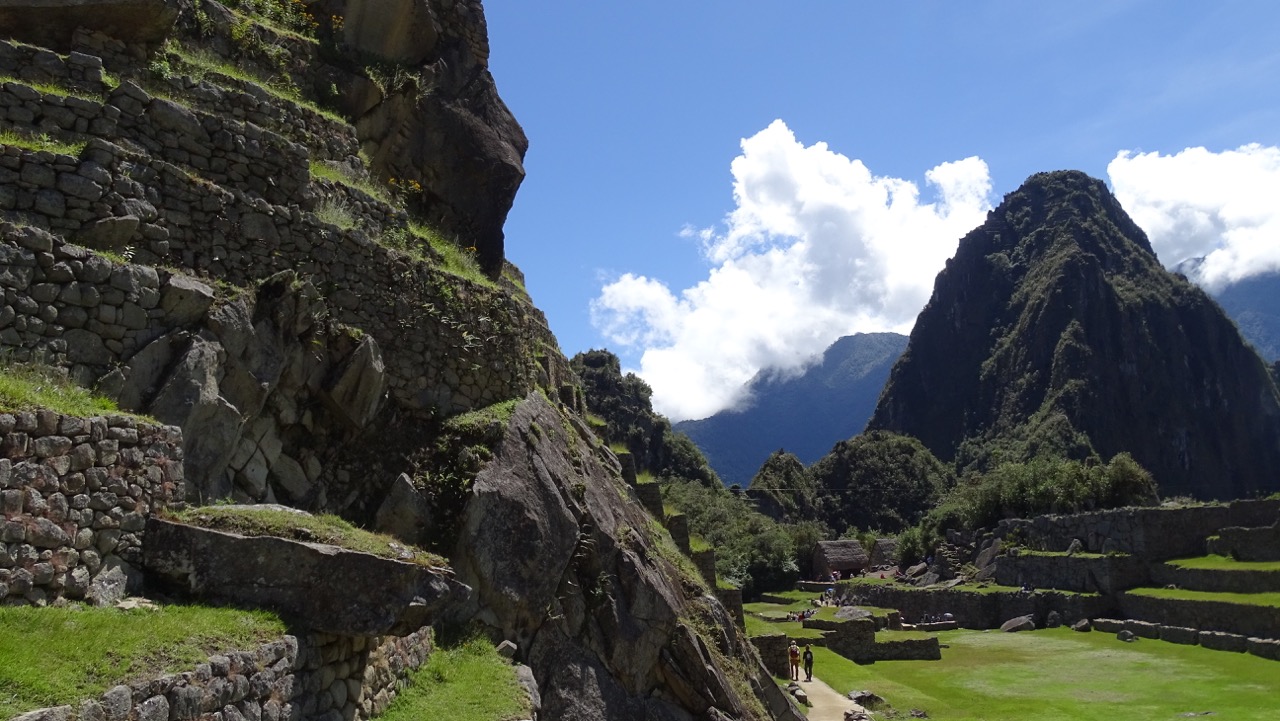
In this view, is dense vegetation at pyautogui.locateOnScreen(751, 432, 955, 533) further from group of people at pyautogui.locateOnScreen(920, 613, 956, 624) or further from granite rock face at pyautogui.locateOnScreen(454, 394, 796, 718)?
granite rock face at pyautogui.locateOnScreen(454, 394, 796, 718)

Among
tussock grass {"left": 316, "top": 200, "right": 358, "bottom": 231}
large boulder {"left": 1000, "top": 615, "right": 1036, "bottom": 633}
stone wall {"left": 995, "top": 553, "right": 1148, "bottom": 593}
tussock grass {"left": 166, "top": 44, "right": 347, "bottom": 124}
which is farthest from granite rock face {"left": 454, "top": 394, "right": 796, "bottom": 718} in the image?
stone wall {"left": 995, "top": 553, "right": 1148, "bottom": 593}

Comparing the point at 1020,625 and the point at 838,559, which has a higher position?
the point at 838,559

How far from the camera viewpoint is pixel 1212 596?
31406 millimetres

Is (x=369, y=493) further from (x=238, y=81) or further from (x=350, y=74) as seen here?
(x=350, y=74)

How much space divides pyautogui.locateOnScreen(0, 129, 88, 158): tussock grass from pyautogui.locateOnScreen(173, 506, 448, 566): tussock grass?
3.95 meters

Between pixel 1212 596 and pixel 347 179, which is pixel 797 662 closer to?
pixel 347 179

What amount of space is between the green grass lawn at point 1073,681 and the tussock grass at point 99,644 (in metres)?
18.0

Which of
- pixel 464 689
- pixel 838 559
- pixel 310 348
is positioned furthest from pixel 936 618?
pixel 310 348

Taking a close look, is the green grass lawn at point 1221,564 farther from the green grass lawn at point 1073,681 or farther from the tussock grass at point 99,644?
the tussock grass at point 99,644

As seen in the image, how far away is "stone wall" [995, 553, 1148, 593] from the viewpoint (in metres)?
38.4

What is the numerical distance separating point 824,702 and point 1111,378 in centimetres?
16070

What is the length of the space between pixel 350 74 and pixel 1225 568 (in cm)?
3525

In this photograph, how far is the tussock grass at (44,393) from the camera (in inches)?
233

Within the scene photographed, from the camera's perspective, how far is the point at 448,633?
31.4ft
